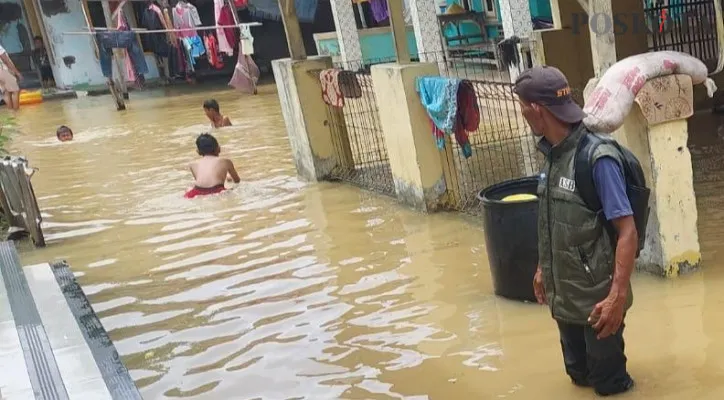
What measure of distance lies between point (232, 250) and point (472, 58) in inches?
425

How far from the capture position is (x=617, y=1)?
9852 mm

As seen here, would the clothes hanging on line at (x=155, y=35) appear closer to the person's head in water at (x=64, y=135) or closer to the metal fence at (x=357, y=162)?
the person's head in water at (x=64, y=135)

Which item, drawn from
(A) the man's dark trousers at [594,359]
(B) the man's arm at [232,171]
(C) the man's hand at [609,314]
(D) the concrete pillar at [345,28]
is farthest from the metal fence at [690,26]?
(D) the concrete pillar at [345,28]

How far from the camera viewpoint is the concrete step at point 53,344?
181 inches

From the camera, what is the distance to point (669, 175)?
17.5ft

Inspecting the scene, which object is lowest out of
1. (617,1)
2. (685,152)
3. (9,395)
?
(9,395)

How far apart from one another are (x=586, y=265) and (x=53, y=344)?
3.39 meters

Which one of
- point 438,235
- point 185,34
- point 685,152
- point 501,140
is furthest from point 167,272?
point 185,34

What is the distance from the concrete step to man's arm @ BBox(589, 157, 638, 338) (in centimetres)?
244

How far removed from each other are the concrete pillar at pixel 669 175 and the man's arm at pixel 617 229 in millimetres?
1897

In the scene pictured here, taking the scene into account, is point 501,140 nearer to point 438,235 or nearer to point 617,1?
point 617,1

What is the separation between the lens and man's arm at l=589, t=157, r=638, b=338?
3.43 metres

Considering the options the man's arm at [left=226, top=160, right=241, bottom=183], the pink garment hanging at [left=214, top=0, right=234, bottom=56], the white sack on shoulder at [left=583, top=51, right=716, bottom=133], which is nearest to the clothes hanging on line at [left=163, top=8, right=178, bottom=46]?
the pink garment hanging at [left=214, top=0, right=234, bottom=56]

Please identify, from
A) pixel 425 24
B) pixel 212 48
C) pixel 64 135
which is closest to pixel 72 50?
pixel 212 48
